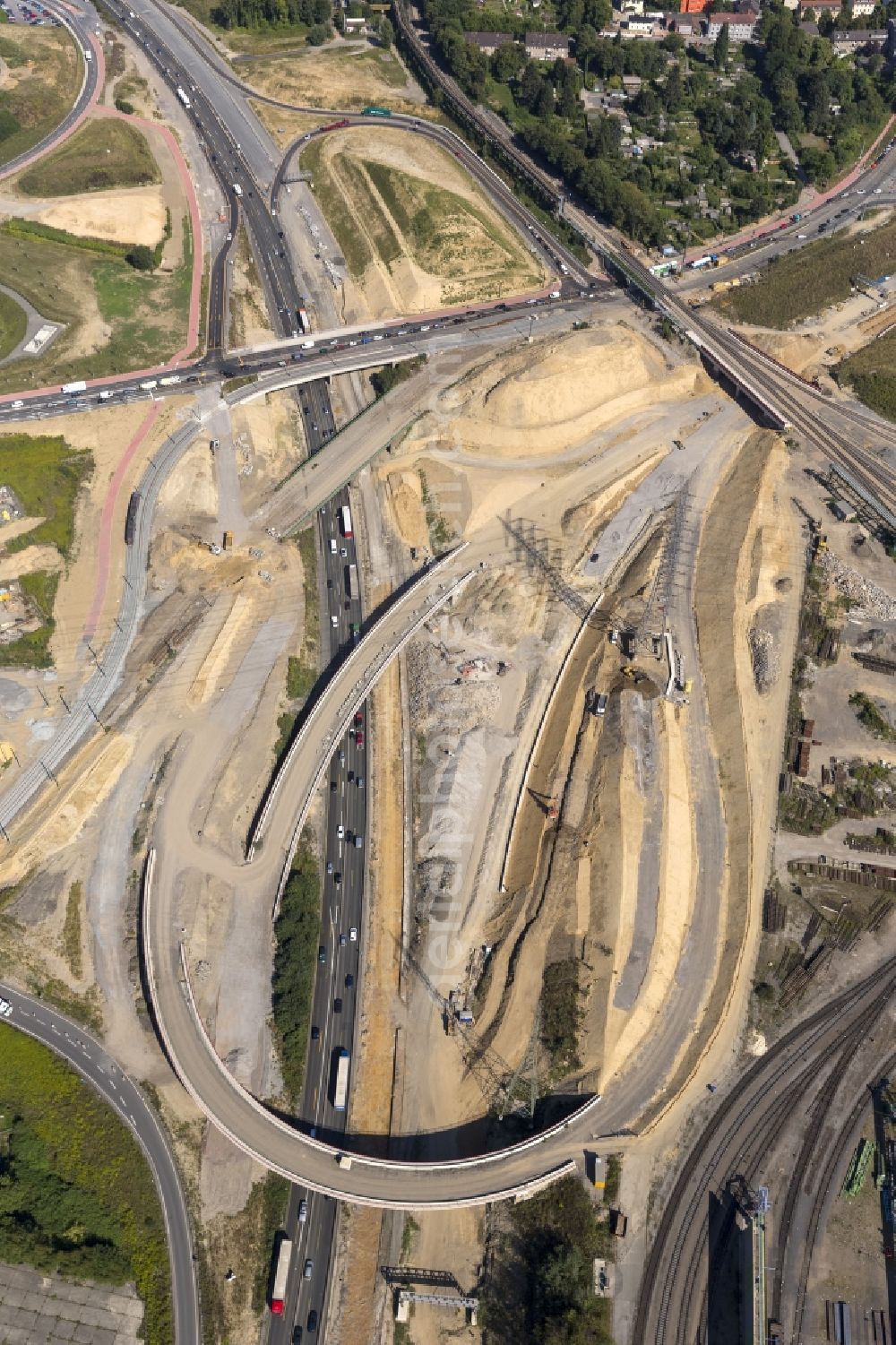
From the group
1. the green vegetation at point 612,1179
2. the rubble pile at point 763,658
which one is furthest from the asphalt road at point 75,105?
the green vegetation at point 612,1179

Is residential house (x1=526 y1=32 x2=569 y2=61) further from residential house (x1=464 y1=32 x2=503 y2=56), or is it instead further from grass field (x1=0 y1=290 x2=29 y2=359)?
grass field (x1=0 y1=290 x2=29 y2=359)

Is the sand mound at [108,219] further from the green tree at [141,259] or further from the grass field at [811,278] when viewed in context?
the grass field at [811,278]

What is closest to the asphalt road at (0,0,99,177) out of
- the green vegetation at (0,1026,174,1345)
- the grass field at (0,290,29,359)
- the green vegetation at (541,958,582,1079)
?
→ the grass field at (0,290,29,359)

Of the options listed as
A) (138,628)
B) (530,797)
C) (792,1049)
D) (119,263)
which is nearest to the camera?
(792,1049)

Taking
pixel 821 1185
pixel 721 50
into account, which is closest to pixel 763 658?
pixel 821 1185

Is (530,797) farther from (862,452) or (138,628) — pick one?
(862,452)

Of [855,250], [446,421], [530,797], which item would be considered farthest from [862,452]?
[530,797]

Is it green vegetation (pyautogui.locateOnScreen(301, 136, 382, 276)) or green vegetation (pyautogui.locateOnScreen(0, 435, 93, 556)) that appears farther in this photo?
green vegetation (pyautogui.locateOnScreen(301, 136, 382, 276))
